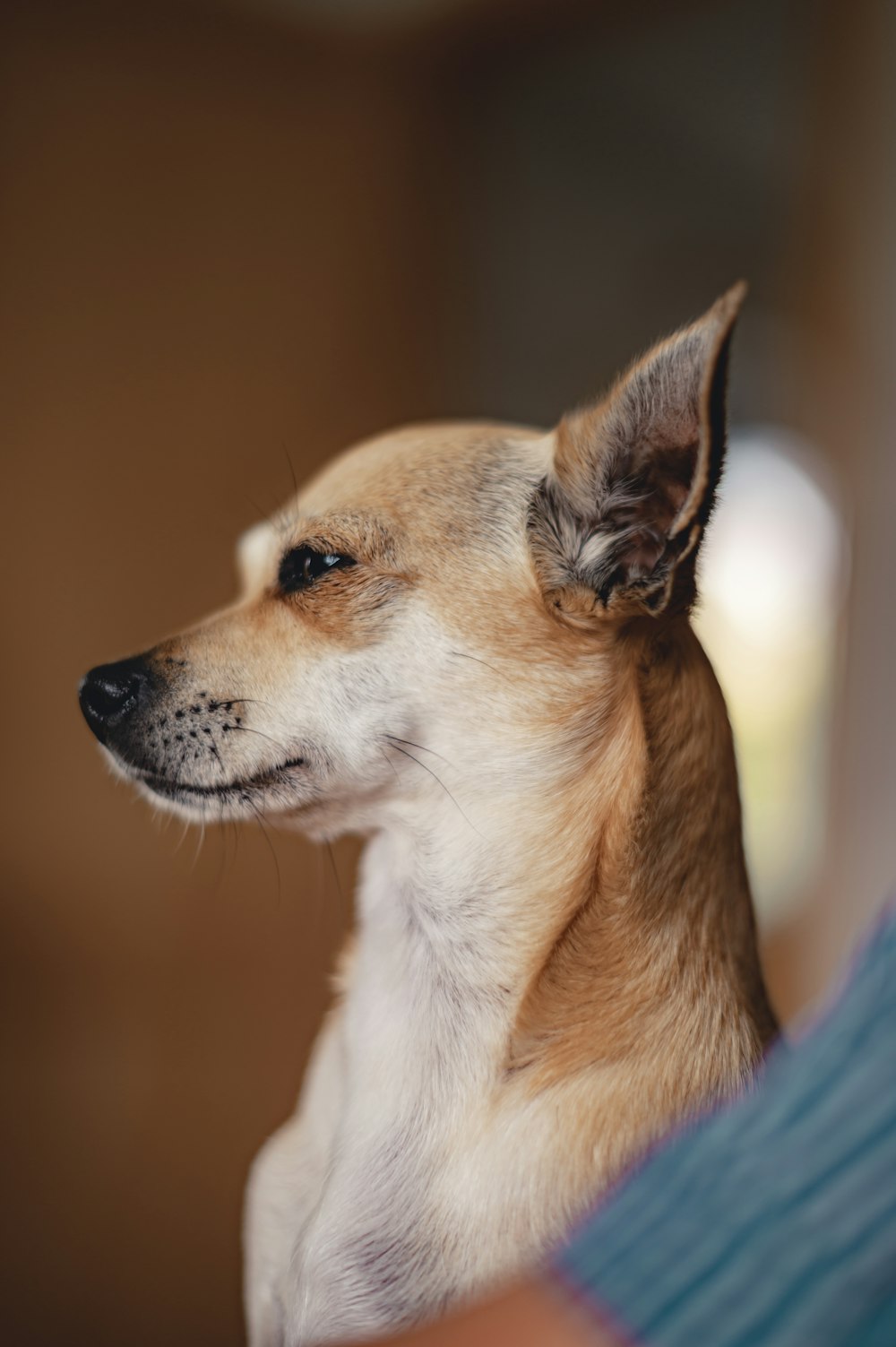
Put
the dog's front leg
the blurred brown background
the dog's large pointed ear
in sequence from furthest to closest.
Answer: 1. the blurred brown background
2. the dog's front leg
3. the dog's large pointed ear

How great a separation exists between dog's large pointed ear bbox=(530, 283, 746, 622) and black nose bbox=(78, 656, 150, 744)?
31cm

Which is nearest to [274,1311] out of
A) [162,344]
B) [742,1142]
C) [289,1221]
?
[289,1221]

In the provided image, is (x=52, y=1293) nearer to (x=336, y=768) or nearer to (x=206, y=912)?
(x=206, y=912)

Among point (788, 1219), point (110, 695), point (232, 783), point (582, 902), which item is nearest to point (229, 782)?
point (232, 783)

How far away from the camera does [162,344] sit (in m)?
1.72

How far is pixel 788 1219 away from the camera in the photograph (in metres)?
0.31

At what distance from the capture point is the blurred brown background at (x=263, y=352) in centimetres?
157

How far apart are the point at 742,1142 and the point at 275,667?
1.64 ft

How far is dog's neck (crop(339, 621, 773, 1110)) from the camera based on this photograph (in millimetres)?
646

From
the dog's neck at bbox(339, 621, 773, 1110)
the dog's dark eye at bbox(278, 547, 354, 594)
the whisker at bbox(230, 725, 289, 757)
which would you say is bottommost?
the dog's neck at bbox(339, 621, 773, 1110)

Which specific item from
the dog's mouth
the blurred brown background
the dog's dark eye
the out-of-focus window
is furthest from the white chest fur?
the out-of-focus window

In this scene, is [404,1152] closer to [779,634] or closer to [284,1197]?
[284,1197]

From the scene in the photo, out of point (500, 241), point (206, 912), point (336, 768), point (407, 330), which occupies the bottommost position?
point (206, 912)

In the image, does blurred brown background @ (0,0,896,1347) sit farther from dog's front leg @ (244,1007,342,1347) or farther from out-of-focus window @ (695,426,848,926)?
dog's front leg @ (244,1007,342,1347)
